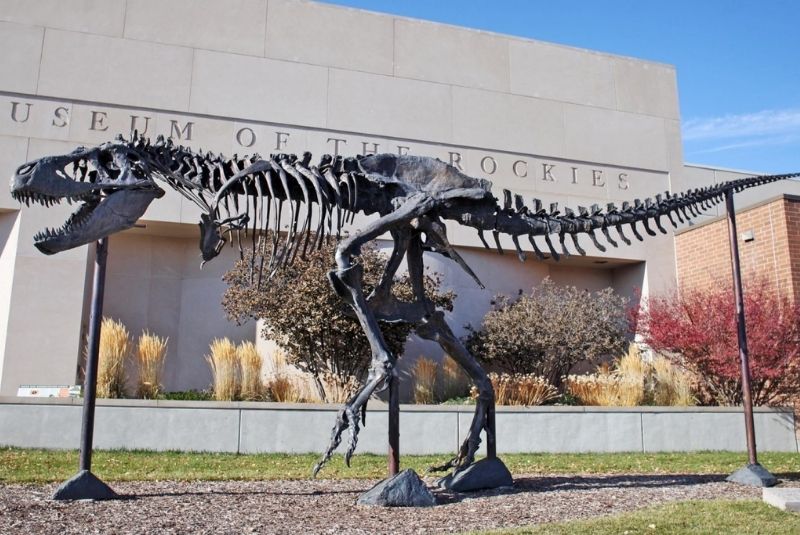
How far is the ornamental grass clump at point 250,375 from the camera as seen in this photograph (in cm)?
1373

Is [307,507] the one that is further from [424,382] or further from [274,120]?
[274,120]

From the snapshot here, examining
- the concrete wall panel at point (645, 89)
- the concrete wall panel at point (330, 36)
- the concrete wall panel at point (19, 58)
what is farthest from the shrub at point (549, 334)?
the concrete wall panel at point (19, 58)

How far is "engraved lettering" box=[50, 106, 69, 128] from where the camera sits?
54.7 feet

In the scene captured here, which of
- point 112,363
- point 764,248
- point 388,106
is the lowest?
point 112,363

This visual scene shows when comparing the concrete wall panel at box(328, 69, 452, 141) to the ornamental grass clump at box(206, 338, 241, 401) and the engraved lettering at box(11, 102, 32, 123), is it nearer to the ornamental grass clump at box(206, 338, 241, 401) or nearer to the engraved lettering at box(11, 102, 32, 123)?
the engraved lettering at box(11, 102, 32, 123)

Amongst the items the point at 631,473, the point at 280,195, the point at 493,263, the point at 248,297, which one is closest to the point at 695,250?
the point at 493,263

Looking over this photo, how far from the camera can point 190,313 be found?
1809cm

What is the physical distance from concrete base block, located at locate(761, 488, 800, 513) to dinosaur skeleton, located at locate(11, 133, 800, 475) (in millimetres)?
2951

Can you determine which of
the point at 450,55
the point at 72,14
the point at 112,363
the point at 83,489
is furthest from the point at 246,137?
the point at 83,489

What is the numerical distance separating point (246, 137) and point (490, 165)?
6.70 metres

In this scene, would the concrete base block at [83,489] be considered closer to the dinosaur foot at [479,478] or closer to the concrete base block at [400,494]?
the concrete base block at [400,494]

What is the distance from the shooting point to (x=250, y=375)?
13.9 meters

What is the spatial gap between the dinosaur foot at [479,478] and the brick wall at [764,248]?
10.4m

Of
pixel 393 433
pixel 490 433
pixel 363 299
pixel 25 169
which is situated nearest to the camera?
pixel 25 169
